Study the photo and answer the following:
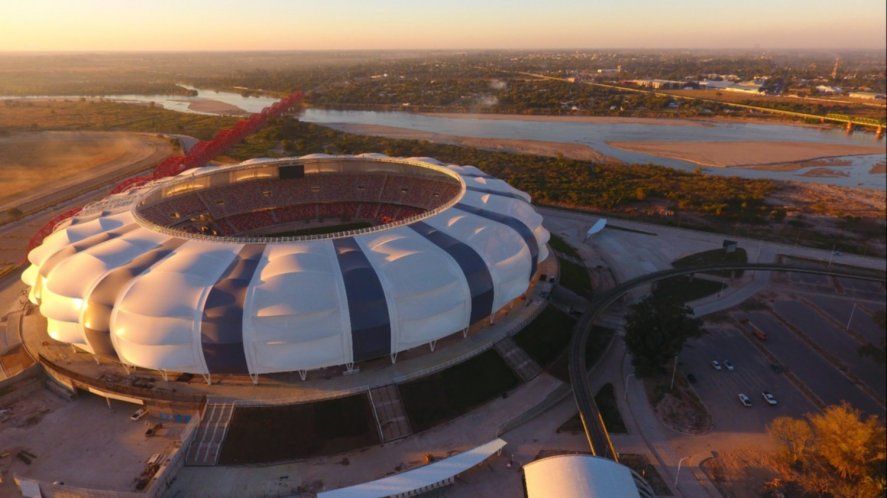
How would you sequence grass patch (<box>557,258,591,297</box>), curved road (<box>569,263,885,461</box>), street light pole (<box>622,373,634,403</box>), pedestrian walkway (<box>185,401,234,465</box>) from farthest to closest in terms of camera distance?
grass patch (<box>557,258,591,297</box>) → street light pole (<box>622,373,634,403</box>) → curved road (<box>569,263,885,461</box>) → pedestrian walkway (<box>185,401,234,465</box>)

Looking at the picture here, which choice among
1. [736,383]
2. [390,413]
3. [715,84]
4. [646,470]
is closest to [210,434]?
[390,413]

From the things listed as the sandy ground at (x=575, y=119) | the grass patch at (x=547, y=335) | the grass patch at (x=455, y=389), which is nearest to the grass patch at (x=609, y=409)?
the grass patch at (x=547, y=335)

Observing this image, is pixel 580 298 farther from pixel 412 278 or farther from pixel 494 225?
pixel 412 278

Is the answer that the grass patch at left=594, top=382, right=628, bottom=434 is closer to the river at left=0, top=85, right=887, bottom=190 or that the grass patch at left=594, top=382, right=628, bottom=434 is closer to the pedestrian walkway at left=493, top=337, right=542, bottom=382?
the pedestrian walkway at left=493, top=337, right=542, bottom=382

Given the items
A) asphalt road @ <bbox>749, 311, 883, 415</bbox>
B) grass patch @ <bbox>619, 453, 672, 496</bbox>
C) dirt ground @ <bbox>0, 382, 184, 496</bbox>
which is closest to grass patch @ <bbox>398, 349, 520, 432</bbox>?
grass patch @ <bbox>619, 453, 672, 496</bbox>

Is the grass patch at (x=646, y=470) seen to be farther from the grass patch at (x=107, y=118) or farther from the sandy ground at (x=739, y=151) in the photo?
the grass patch at (x=107, y=118)

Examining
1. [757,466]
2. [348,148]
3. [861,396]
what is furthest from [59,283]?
[348,148]
